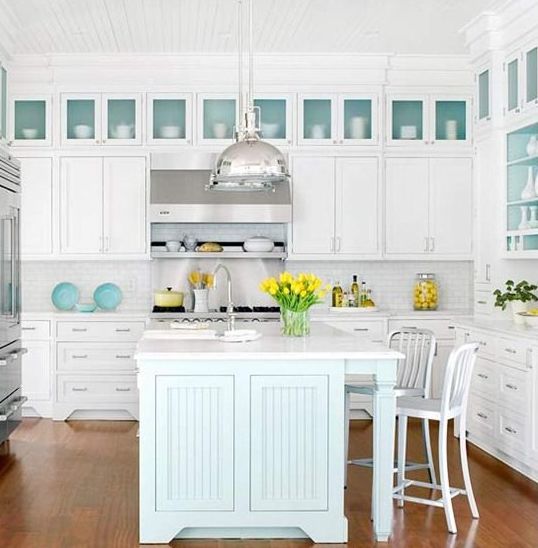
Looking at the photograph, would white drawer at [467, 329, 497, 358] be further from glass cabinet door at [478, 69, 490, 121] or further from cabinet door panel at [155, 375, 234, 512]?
cabinet door panel at [155, 375, 234, 512]

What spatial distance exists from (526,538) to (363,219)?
4.09 metres

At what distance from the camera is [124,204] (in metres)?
7.96

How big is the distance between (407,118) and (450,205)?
34.3 inches

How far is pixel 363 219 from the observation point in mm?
8047

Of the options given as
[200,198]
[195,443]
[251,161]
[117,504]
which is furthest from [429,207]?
[195,443]

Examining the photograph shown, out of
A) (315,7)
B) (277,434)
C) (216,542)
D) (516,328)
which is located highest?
(315,7)

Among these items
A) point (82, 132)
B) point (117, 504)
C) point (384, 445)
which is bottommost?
point (117, 504)

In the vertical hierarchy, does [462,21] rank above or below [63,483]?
above

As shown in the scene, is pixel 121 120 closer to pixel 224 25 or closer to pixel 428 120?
pixel 224 25

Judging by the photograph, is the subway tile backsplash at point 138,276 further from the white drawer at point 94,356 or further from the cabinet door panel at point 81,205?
the white drawer at point 94,356

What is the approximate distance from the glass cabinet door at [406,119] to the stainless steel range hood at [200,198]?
1.12 meters

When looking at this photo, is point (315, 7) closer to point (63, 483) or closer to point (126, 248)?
point (126, 248)

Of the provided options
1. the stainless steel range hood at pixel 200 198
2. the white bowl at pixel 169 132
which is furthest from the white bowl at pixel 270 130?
the white bowl at pixel 169 132

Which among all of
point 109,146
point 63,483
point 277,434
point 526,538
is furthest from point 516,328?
point 109,146
